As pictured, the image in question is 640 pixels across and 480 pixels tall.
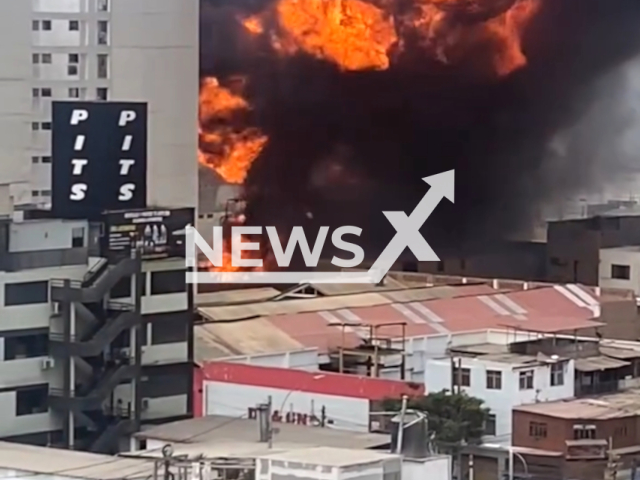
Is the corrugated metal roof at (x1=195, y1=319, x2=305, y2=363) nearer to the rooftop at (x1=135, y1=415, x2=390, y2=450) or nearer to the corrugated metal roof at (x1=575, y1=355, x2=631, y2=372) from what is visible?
the corrugated metal roof at (x1=575, y1=355, x2=631, y2=372)

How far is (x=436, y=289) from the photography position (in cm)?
1317

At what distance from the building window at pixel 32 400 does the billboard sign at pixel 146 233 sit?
2.04 ft

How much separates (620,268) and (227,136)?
2802 mm

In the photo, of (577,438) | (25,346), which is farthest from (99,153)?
(577,438)

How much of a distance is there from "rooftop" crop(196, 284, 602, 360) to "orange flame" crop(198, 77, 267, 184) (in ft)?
→ 6.83

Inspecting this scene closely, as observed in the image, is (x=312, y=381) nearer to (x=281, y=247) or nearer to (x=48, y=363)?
(x=48, y=363)

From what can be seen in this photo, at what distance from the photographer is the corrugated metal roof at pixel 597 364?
381 inches

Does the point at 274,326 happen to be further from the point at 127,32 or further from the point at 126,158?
the point at 127,32

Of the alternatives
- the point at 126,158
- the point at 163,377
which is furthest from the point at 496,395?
the point at 126,158

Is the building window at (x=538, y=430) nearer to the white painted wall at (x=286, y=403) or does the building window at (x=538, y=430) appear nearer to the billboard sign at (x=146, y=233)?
the white painted wall at (x=286, y=403)

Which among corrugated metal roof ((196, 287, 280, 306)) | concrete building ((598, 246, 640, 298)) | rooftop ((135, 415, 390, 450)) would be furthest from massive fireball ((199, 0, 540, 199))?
rooftop ((135, 415, 390, 450))

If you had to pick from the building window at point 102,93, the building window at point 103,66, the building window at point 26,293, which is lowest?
the building window at point 26,293

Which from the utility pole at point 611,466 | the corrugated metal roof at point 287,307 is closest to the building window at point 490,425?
the utility pole at point 611,466

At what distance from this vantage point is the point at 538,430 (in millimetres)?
8633
